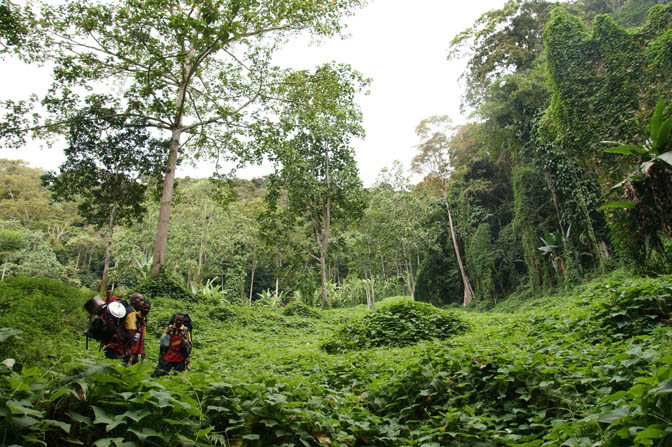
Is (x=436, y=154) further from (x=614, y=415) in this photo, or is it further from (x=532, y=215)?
(x=614, y=415)

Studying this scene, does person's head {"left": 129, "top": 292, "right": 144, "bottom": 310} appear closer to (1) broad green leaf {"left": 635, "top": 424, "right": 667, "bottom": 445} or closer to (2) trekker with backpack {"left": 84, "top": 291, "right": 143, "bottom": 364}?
(2) trekker with backpack {"left": 84, "top": 291, "right": 143, "bottom": 364}

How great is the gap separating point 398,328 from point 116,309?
17.7 ft

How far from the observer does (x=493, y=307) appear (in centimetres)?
2011

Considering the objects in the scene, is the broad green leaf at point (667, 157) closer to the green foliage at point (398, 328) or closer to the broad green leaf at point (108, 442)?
the green foliage at point (398, 328)

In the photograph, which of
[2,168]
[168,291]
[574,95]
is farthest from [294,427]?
[2,168]

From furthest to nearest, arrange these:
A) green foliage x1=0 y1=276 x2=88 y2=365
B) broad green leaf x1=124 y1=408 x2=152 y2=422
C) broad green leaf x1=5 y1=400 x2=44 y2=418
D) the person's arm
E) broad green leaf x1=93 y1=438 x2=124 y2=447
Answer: green foliage x1=0 y1=276 x2=88 y2=365 < the person's arm < broad green leaf x1=124 y1=408 x2=152 y2=422 < broad green leaf x1=93 y1=438 x2=124 y2=447 < broad green leaf x1=5 y1=400 x2=44 y2=418

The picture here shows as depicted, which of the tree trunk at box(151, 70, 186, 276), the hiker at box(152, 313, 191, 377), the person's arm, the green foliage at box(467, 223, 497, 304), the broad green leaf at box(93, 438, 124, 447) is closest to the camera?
the broad green leaf at box(93, 438, 124, 447)

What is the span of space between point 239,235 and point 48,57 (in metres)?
21.6

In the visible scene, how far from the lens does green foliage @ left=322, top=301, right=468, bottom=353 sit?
7316 millimetres

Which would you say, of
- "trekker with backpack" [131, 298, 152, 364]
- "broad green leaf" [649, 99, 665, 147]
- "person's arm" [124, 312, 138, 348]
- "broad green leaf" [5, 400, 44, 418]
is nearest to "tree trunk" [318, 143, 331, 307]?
"trekker with backpack" [131, 298, 152, 364]

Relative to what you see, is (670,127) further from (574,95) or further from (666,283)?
(574,95)

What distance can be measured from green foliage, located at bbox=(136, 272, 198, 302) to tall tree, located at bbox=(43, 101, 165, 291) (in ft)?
4.90

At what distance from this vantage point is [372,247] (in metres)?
27.5

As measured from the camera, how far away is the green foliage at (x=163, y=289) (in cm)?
1134
